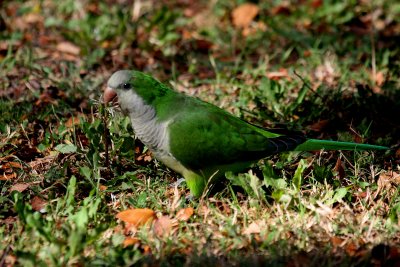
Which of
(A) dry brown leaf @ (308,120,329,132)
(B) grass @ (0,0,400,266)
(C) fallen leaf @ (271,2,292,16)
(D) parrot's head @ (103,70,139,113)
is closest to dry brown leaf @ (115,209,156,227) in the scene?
(B) grass @ (0,0,400,266)

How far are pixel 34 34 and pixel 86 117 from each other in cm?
179

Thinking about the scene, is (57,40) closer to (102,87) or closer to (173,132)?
(102,87)

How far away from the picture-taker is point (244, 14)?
6.22m

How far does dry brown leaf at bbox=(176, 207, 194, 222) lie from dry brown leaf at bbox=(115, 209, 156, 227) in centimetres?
14

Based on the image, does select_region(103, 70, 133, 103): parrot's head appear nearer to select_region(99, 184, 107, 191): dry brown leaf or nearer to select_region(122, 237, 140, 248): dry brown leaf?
select_region(99, 184, 107, 191): dry brown leaf

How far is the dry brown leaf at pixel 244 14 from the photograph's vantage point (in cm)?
616

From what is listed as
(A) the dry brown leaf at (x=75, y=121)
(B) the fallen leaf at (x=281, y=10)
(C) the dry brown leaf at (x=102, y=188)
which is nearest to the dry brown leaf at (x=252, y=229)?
(C) the dry brown leaf at (x=102, y=188)

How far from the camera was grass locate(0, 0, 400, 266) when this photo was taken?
3.10 meters

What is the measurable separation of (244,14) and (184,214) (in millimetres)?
3274

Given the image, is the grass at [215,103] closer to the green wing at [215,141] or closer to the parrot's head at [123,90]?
the green wing at [215,141]

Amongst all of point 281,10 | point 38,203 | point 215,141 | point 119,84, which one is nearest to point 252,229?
point 215,141

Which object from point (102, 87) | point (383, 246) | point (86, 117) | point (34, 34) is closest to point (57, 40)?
point (34, 34)

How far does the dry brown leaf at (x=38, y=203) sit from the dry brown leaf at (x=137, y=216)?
0.45 m

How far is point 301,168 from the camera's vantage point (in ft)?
11.7
